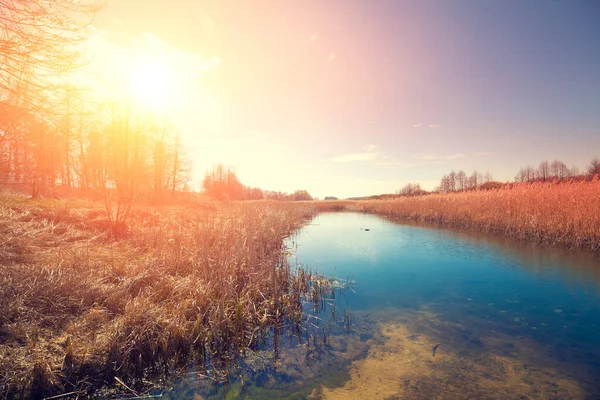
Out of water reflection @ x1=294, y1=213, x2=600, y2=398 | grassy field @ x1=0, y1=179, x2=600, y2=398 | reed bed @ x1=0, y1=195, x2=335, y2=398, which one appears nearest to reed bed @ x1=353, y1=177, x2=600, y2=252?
water reflection @ x1=294, y1=213, x2=600, y2=398

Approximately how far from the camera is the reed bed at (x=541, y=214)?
899cm

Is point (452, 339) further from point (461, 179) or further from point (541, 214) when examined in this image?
point (461, 179)

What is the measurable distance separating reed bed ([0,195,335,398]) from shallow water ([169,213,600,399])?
0.57 m

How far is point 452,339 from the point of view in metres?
3.97

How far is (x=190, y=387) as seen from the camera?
2.90 m

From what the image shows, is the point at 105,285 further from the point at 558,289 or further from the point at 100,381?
the point at 558,289

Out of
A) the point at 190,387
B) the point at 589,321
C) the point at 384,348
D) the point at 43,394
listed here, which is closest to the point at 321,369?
the point at 384,348

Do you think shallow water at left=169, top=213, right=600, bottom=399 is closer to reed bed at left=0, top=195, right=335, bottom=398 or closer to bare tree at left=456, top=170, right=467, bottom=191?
reed bed at left=0, top=195, right=335, bottom=398

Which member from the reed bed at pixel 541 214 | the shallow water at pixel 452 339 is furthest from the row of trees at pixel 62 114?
the reed bed at pixel 541 214

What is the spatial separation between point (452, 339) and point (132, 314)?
468cm

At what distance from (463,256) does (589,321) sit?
4711 millimetres

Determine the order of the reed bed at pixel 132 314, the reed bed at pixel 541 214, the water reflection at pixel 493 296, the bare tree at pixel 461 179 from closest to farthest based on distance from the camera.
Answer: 1. the reed bed at pixel 132 314
2. the water reflection at pixel 493 296
3. the reed bed at pixel 541 214
4. the bare tree at pixel 461 179

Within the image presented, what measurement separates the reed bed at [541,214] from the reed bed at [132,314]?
9.69m

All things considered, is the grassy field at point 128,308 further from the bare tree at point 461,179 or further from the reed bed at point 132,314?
the bare tree at point 461,179
